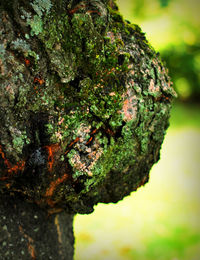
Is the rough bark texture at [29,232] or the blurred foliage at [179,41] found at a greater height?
the blurred foliage at [179,41]

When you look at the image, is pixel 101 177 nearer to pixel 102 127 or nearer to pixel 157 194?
pixel 102 127

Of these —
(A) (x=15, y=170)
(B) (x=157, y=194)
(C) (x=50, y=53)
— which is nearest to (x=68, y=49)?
(C) (x=50, y=53)

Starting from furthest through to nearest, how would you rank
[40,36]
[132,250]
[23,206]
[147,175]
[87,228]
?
[87,228] → [132,250] → [147,175] → [23,206] → [40,36]

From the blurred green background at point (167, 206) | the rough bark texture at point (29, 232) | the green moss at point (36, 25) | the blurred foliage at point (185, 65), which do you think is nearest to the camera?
the green moss at point (36, 25)

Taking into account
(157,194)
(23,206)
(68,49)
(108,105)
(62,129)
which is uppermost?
(157,194)

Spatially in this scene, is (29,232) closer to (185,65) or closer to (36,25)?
(36,25)

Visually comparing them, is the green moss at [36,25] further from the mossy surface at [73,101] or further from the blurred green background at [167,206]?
the blurred green background at [167,206]

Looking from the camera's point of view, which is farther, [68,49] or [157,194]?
[157,194]

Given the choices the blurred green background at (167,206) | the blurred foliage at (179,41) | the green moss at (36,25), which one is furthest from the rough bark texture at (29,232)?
the blurred foliage at (179,41)
